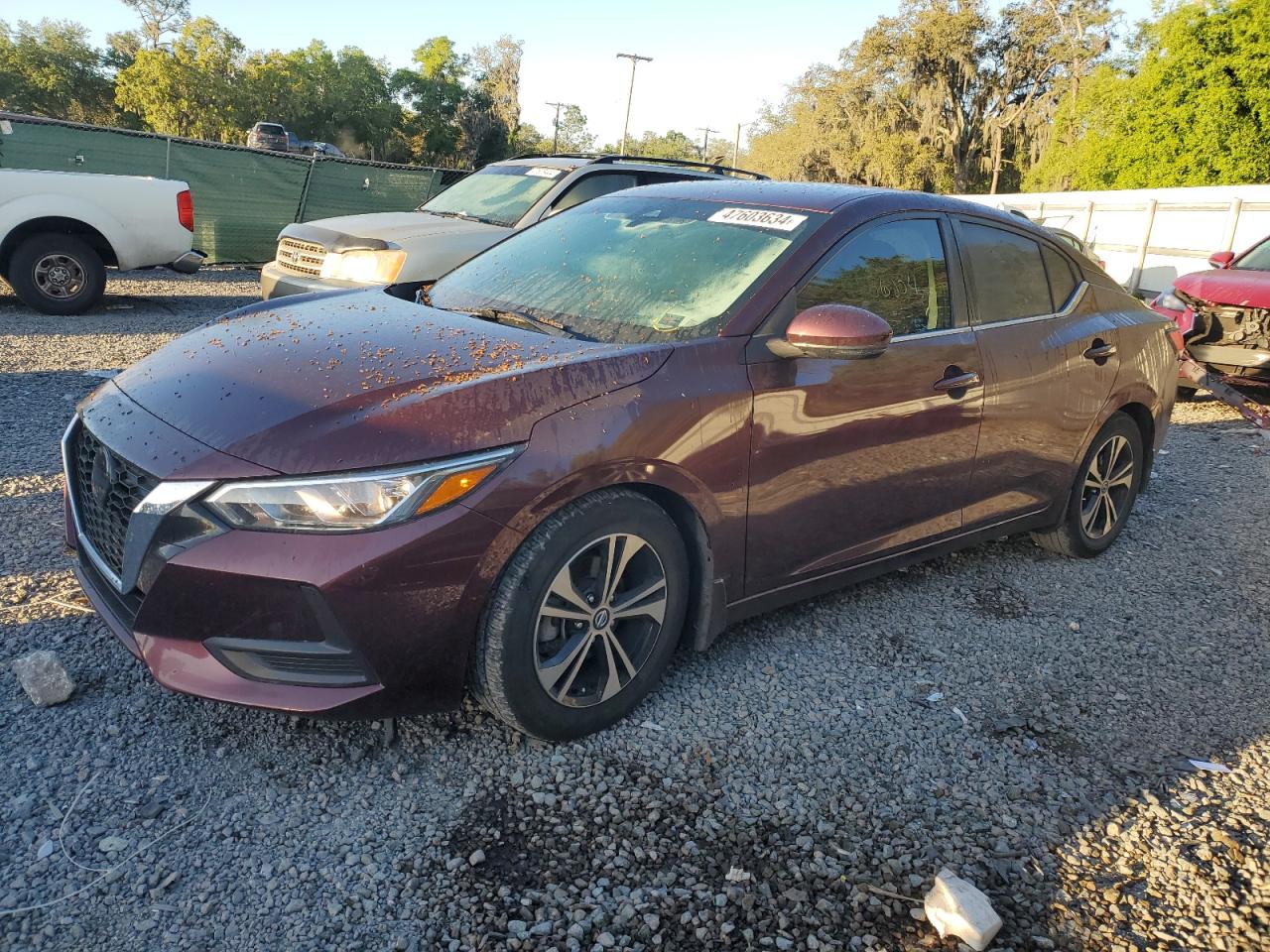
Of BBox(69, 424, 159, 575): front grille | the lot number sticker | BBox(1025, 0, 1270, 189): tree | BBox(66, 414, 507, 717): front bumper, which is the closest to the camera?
BBox(66, 414, 507, 717): front bumper

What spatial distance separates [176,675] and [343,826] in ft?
1.95

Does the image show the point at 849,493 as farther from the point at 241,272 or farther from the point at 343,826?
the point at 241,272

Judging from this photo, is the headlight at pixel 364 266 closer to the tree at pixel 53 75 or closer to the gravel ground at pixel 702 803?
the gravel ground at pixel 702 803

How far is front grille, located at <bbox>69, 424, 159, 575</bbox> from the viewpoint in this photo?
8.27ft

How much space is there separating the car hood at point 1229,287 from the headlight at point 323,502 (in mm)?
8702

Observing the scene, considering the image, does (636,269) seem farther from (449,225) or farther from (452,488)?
(449,225)

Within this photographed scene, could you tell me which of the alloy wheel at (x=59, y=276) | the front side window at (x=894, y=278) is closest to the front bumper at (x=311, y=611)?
the front side window at (x=894, y=278)

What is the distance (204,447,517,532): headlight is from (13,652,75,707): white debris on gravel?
102cm

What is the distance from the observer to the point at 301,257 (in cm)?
820

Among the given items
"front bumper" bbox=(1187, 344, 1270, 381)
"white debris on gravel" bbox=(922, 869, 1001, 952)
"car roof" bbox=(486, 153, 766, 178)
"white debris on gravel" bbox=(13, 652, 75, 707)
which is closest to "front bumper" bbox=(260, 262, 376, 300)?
"car roof" bbox=(486, 153, 766, 178)

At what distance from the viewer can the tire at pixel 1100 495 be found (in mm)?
4594

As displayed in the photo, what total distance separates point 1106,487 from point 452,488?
12.2 ft

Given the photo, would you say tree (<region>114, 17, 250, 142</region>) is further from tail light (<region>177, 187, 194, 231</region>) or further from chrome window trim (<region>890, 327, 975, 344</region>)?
chrome window trim (<region>890, 327, 975, 344</region>)

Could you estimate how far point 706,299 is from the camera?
3.20 m
